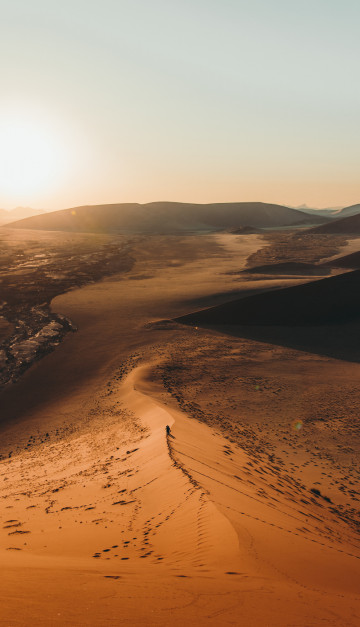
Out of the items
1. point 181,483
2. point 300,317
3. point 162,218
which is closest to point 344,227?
point 162,218

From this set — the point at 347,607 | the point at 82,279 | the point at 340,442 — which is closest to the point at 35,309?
the point at 82,279

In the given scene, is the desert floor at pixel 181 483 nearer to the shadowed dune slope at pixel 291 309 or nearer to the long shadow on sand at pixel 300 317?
the long shadow on sand at pixel 300 317

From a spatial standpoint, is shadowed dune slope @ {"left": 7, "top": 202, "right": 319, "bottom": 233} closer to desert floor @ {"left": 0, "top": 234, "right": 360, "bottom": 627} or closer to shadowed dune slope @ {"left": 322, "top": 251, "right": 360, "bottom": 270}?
shadowed dune slope @ {"left": 322, "top": 251, "right": 360, "bottom": 270}

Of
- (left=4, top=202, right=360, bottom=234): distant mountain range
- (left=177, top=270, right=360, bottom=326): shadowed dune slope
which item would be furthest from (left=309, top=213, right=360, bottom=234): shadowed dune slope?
(left=177, top=270, right=360, bottom=326): shadowed dune slope

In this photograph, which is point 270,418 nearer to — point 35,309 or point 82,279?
point 35,309

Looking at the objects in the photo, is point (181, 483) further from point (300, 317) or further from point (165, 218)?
point (165, 218)

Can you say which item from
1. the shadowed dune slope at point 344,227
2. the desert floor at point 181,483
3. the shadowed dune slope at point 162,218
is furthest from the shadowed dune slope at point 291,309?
the shadowed dune slope at point 162,218

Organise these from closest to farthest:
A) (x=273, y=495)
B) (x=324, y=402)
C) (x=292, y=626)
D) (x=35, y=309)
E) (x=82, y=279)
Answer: (x=292, y=626) → (x=273, y=495) → (x=324, y=402) → (x=35, y=309) → (x=82, y=279)
